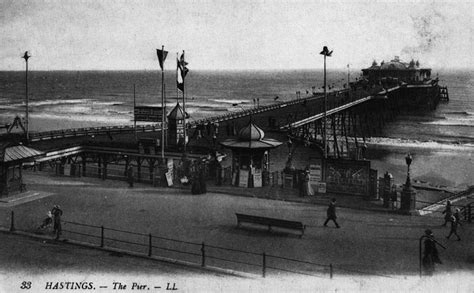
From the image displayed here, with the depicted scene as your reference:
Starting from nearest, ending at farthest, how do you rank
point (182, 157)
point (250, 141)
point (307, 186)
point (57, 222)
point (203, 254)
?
point (203, 254)
point (57, 222)
point (307, 186)
point (250, 141)
point (182, 157)

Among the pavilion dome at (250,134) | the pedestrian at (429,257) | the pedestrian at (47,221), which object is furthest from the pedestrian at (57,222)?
the pedestrian at (429,257)

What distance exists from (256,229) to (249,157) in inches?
301

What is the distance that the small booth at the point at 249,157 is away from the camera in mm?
23969

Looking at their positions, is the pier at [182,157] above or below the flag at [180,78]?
below

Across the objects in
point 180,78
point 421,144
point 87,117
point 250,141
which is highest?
point 180,78

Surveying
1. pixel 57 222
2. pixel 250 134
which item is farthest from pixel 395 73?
pixel 57 222

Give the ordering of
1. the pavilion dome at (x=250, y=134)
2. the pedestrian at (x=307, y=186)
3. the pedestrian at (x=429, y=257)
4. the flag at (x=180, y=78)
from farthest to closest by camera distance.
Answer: the flag at (x=180, y=78), the pavilion dome at (x=250, y=134), the pedestrian at (x=307, y=186), the pedestrian at (x=429, y=257)

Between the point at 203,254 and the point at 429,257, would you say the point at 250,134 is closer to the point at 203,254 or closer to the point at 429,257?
the point at 203,254

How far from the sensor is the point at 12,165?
813 inches

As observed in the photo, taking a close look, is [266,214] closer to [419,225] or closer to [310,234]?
[310,234]

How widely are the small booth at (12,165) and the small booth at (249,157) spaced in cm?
879

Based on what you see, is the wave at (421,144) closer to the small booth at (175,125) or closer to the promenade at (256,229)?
the small booth at (175,125)

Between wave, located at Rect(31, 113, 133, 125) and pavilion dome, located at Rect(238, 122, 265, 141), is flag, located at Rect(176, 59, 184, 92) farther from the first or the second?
wave, located at Rect(31, 113, 133, 125)

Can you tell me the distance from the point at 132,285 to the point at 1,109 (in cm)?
10496
